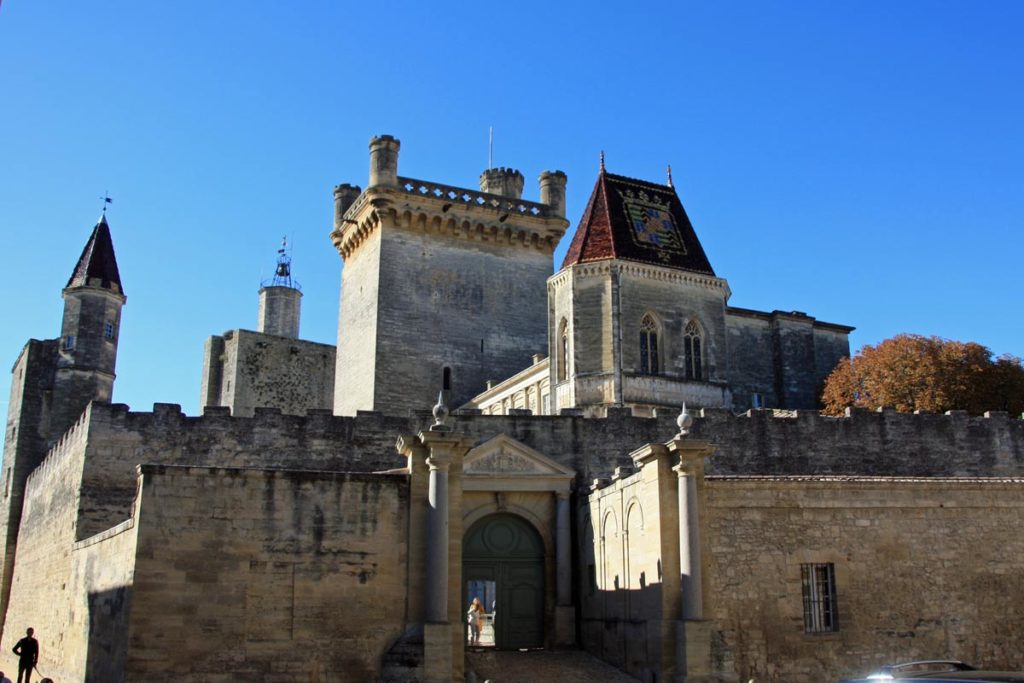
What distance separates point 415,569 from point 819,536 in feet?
22.3

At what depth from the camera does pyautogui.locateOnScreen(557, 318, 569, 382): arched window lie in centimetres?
3125

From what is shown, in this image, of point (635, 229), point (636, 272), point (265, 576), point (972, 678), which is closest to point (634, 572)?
point (265, 576)

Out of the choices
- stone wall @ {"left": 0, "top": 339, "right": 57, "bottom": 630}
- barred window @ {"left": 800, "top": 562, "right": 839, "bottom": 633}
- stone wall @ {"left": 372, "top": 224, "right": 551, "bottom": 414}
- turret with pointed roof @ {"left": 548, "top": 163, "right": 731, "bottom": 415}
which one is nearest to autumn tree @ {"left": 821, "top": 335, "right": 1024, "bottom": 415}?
turret with pointed roof @ {"left": 548, "top": 163, "right": 731, "bottom": 415}

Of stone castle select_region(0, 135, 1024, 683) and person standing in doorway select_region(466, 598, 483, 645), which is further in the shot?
person standing in doorway select_region(466, 598, 483, 645)

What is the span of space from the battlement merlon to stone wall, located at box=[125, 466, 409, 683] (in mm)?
23671

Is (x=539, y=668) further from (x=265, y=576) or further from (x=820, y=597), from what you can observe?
(x=265, y=576)

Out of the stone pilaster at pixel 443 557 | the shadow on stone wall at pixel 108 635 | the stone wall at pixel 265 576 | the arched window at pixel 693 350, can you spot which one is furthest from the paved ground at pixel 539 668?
the arched window at pixel 693 350

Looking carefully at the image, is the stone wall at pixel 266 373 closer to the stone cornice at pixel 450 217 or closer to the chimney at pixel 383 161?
the stone cornice at pixel 450 217

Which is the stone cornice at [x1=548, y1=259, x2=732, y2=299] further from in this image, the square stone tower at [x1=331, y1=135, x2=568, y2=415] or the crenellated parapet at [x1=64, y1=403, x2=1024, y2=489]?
the square stone tower at [x1=331, y1=135, x2=568, y2=415]

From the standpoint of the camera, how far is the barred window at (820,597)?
1730 cm

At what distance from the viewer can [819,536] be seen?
1756 centimetres

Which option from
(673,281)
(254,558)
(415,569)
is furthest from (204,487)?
(673,281)

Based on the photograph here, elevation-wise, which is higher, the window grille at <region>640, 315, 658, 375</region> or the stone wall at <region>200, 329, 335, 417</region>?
the stone wall at <region>200, 329, 335, 417</region>

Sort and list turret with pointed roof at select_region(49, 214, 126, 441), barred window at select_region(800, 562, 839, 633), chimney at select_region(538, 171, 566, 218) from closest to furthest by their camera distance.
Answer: barred window at select_region(800, 562, 839, 633), turret with pointed roof at select_region(49, 214, 126, 441), chimney at select_region(538, 171, 566, 218)
